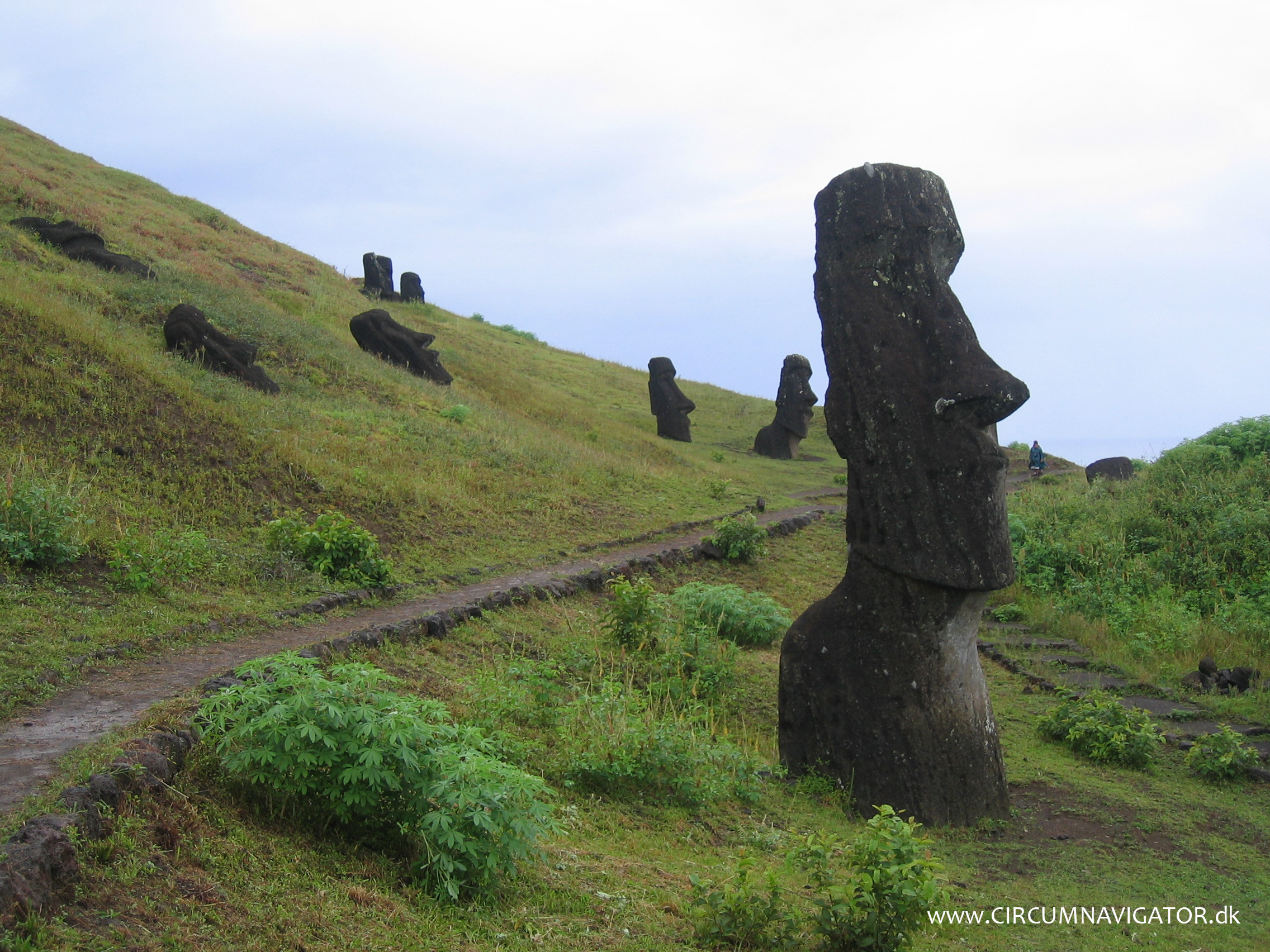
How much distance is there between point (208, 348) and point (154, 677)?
43.5 feet

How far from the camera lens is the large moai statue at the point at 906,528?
7195mm

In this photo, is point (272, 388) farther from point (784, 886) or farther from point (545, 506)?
point (784, 886)

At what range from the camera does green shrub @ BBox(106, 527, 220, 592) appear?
9.16 m

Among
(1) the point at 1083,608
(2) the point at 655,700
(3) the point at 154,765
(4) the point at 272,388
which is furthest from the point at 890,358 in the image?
(4) the point at 272,388

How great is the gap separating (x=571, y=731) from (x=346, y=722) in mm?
2742

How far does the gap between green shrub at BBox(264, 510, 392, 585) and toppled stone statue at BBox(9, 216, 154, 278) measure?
1592cm

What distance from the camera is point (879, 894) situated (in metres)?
4.38

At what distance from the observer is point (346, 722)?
14.6ft

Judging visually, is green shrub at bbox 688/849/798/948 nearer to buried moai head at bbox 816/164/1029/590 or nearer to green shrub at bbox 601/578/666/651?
buried moai head at bbox 816/164/1029/590

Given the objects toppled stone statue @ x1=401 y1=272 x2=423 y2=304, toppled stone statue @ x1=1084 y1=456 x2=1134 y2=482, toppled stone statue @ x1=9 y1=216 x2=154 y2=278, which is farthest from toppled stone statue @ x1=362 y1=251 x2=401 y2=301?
toppled stone statue @ x1=1084 y1=456 x2=1134 y2=482

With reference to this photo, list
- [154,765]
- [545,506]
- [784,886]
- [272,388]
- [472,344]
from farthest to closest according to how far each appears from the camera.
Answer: [472,344] < [272,388] < [545,506] < [784,886] < [154,765]

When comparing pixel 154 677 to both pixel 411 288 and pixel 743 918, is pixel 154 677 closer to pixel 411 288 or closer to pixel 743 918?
pixel 743 918

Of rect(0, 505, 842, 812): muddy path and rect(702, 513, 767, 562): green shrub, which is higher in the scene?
rect(702, 513, 767, 562): green shrub

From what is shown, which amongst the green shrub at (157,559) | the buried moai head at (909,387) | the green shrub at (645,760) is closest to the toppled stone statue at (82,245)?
the green shrub at (157,559)
